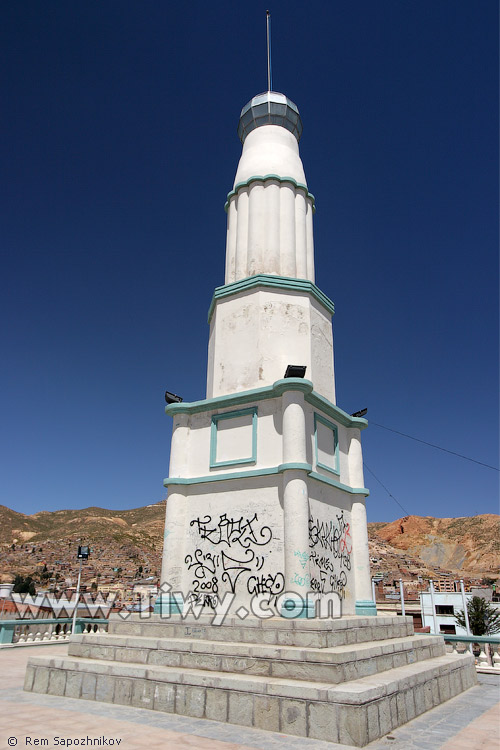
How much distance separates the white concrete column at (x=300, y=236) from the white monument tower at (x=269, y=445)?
4 centimetres

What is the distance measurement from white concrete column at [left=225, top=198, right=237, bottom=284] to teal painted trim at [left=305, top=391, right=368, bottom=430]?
4289mm

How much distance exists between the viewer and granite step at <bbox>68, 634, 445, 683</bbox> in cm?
624

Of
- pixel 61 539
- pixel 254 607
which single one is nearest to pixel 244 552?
pixel 254 607

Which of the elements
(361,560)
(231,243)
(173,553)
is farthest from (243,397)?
(231,243)

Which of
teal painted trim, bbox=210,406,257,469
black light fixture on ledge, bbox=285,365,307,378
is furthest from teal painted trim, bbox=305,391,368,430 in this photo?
teal painted trim, bbox=210,406,257,469

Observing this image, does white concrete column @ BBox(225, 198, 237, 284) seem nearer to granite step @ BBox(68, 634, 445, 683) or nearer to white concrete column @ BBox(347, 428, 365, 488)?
white concrete column @ BBox(347, 428, 365, 488)

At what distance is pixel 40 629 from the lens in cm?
1517

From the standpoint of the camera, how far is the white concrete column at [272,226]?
1248 centimetres

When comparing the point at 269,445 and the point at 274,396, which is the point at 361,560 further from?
the point at 274,396

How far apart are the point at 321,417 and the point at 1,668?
335 inches

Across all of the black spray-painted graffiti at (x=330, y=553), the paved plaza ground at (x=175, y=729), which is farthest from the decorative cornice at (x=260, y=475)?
the paved plaza ground at (x=175, y=729)

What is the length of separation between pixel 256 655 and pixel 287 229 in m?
9.81

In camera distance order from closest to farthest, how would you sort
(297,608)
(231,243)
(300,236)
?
(297,608) < (300,236) < (231,243)

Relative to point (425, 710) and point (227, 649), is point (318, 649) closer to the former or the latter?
point (227, 649)
